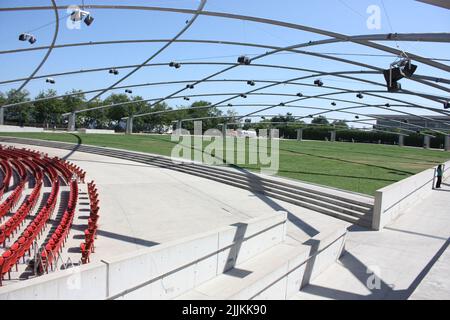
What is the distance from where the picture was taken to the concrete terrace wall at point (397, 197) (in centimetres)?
1311

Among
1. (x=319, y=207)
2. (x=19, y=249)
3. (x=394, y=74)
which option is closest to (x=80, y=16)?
(x=19, y=249)

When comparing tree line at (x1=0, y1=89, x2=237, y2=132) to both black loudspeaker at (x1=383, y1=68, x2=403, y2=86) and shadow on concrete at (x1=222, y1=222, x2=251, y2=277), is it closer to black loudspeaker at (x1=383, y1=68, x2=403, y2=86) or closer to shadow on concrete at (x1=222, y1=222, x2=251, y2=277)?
black loudspeaker at (x1=383, y1=68, x2=403, y2=86)

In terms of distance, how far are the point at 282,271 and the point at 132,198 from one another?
34.9 feet

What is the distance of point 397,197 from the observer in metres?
14.9

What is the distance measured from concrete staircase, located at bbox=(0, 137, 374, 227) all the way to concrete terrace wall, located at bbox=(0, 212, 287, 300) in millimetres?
6322

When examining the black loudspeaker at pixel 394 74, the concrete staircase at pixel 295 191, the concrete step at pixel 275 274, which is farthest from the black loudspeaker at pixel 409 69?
the concrete step at pixel 275 274

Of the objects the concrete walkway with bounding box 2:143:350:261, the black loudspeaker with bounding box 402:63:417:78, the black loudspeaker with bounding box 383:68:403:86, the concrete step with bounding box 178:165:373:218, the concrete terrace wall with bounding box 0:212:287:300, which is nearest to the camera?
the concrete terrace wall with bounding box 0:212:287:300

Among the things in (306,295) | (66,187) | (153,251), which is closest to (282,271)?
(306,295)

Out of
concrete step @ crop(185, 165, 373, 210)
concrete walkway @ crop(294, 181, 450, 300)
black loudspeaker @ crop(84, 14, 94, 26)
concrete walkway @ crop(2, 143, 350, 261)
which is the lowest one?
concrete walkway @ crop(294, 181, 450, 300)

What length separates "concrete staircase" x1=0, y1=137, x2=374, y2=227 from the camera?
1441cm

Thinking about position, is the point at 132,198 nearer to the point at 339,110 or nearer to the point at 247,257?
the point at 247,257

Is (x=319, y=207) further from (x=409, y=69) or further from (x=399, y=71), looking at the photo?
(x=409, y=69)

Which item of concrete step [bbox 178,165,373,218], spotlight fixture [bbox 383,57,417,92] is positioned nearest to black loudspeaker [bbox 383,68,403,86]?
spotlight fixture [bbox 383,57,417,92]
